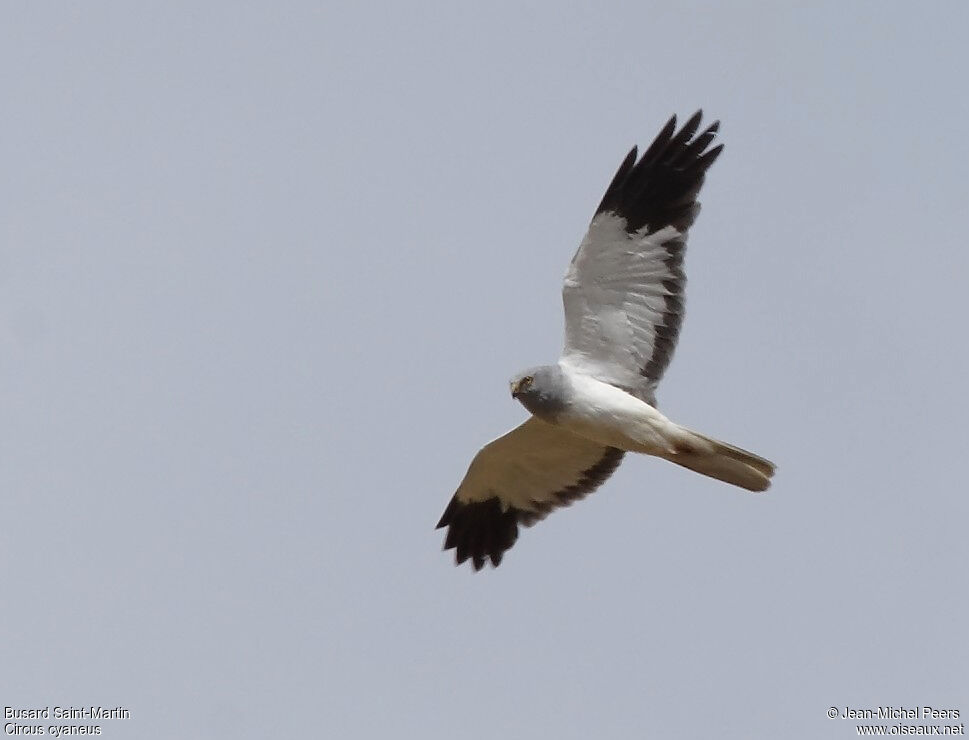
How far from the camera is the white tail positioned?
13.0 metres

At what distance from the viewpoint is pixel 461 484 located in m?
15.4

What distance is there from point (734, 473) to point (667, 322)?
5.20ft

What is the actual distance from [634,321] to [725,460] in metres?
1.58

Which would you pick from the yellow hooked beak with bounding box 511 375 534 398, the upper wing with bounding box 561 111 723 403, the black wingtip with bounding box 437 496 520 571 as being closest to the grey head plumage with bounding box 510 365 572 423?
the yellow hooked beak with bounding box 511 375 534 398

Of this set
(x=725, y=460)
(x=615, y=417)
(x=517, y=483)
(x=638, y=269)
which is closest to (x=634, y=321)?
(x=638, y=269)

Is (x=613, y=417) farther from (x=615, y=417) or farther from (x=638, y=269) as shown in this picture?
(x=638, y=269)

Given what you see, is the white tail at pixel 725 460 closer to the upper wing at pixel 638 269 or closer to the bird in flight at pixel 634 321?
the bird in flight at pixel 634 321

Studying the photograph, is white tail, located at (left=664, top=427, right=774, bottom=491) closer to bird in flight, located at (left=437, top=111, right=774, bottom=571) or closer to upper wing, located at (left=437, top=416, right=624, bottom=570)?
bird in flight, located at (left=437, top=111, right=774, bottom=571)

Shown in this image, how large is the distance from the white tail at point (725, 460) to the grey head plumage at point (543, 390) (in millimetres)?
1125

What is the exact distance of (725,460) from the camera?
514 inches

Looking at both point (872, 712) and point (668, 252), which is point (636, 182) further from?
point (872, 712)

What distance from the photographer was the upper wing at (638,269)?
13.4 meters

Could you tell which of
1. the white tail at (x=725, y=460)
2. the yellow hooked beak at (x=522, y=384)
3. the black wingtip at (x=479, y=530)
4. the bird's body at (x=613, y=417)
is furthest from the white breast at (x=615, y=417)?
the black wingtip at (x=479, y=530)

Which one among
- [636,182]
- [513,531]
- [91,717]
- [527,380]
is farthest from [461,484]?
[91,717]
